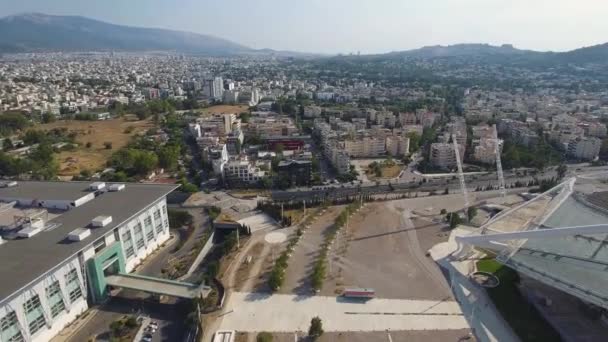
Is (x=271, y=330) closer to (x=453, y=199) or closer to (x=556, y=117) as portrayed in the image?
(x=453, y=199)

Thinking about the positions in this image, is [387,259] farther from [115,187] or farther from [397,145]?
[397,145]

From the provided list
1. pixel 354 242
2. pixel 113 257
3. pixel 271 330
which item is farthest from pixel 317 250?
pixel 113 257

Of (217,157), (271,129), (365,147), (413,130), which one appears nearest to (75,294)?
(217,157)

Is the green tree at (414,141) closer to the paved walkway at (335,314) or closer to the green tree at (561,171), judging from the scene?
the green tree at (561,171)

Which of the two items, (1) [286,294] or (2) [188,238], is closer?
(1) [286,294]

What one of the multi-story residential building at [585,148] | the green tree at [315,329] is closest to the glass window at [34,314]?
the green tree at [315,329]
